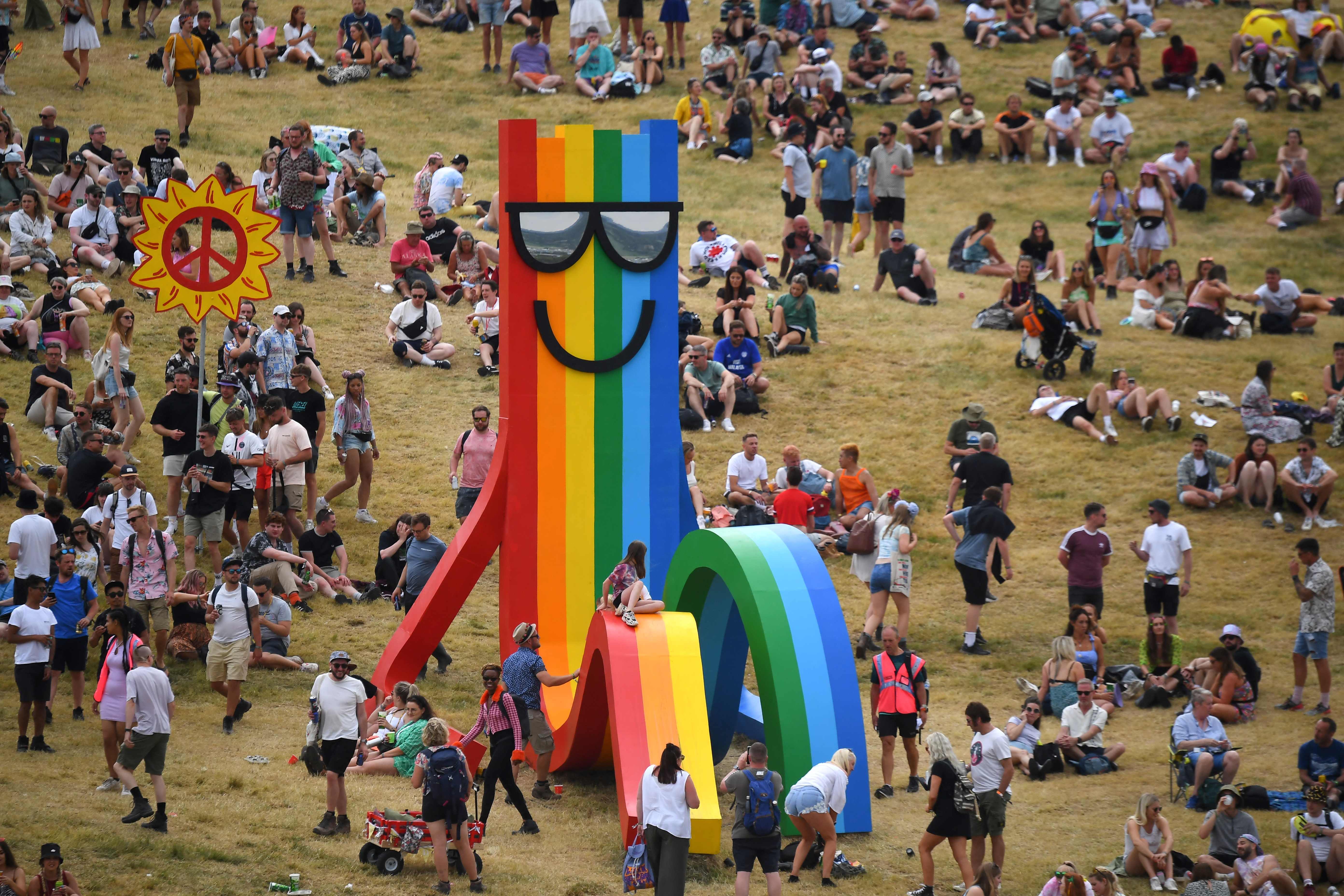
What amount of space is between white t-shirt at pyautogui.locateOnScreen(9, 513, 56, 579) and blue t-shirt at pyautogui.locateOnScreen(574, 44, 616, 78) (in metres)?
19.2

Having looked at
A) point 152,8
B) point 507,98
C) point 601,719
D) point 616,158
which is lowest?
point 601,719

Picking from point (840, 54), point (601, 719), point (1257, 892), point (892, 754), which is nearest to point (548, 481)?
point (601, 719)

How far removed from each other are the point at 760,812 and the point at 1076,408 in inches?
461

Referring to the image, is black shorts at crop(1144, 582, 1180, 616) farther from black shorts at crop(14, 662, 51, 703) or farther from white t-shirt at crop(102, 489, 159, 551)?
black shorts at crop(14, 662, 51, 703)

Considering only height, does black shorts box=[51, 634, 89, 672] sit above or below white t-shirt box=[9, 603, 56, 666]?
below

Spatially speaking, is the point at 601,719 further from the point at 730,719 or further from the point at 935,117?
the point at 935,117

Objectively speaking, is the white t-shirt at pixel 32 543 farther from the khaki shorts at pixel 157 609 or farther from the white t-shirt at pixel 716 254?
the white t-shirt at pixel 716 254

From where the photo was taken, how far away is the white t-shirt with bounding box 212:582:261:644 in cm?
1396

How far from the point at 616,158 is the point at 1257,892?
8.05 m

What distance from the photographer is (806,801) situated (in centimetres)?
1129

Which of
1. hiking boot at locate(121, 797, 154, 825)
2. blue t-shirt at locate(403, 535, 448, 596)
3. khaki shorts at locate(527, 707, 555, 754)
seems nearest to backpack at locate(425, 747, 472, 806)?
khaki shorts at locate(527, 707, 555, 754)

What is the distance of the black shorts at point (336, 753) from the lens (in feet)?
38.2

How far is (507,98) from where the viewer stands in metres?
31.3

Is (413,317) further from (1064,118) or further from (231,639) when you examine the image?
(1064,118)
